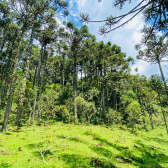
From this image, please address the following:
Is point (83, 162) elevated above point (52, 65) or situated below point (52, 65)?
below

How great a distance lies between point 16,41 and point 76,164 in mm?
14299

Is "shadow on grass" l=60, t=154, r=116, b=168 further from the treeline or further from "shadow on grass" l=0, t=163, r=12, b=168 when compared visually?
the treeline

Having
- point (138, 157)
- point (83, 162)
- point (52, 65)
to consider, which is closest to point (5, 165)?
point (83, 162)

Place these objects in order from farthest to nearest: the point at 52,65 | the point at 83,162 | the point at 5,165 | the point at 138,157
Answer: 1. the point at 52,65
2. the point at 138,157
3. the point at 83,162
4. the point at 5,165

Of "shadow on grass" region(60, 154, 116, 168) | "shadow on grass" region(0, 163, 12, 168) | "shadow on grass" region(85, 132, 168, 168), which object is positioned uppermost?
"shadow on grass" region(0, 163, 12, 168)

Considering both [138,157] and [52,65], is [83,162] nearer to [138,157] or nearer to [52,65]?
[138,157]

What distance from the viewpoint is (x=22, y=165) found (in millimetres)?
3928

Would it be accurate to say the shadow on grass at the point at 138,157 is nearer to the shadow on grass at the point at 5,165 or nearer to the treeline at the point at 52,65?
the shadow on grass at the point at 5,165

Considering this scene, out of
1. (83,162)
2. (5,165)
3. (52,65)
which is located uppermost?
(52,65)

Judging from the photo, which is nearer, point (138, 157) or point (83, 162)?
point (83, 162)

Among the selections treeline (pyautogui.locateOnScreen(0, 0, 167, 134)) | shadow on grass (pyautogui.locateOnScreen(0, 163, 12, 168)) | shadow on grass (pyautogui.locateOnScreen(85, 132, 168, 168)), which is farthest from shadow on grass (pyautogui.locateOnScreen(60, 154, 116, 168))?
treeline (pyautogui.locateOnScreen(0, 0, 167, 134))

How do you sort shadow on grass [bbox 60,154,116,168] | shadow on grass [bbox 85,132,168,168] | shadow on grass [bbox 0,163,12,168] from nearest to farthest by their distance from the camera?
shadow on grass [bbox 0,163,12,168]
shadow on grass [bbox 60,154,116,168]
shadow on grass [bbox 85,132,168,168]

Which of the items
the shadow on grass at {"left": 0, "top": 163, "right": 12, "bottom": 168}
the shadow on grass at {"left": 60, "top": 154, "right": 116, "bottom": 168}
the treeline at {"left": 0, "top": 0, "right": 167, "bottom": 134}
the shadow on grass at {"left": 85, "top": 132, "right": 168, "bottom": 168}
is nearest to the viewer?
the shadow on grass at {"left": 0, "top": 163, "right": 12, "bottom": 168}

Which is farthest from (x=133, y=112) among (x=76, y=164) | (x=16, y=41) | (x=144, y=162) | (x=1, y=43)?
(x=1, y=43)
